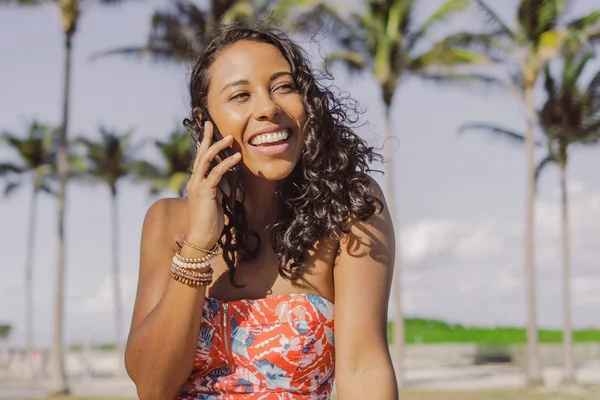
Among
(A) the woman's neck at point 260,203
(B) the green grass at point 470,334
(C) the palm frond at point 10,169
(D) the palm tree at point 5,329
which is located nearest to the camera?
(A) the woman's neck at point 260,203

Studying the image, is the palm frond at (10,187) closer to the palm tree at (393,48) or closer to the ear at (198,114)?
the palm tree at (393,48)

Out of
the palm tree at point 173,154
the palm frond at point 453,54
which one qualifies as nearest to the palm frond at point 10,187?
the palm tree at point 173,154

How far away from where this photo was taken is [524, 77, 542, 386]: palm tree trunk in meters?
27.2

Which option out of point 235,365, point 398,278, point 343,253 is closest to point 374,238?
point 343,253

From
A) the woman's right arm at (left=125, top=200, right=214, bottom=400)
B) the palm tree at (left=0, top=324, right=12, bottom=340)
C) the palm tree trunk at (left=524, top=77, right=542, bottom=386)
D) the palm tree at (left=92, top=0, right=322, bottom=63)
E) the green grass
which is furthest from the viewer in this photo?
the green grass

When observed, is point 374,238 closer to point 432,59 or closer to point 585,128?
point 432,59

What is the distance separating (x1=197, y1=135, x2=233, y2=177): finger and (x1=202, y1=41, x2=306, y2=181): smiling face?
6 centimetres

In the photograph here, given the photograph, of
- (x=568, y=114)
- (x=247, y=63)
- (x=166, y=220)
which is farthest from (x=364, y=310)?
(x=568, y=114)

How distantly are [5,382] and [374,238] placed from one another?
108ft

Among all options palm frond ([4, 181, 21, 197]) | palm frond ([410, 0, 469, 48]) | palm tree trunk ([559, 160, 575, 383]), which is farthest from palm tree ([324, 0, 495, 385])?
palm frond ([4, 181, 21, 197])

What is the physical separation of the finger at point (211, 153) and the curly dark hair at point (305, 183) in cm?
18

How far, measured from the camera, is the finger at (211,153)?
240 centimetres

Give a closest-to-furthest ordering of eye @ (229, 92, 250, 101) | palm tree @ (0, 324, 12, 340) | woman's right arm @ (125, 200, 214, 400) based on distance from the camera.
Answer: woman's right arm @ (125, 200, 214, 400) → eye @ (229, 92, 250, 101) → palm tree @ (0, 324, 12, 340)

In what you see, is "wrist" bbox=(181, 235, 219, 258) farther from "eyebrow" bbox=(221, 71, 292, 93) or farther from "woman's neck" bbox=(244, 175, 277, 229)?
"eyebrow" bbox=(221, 71, 292, 93)
